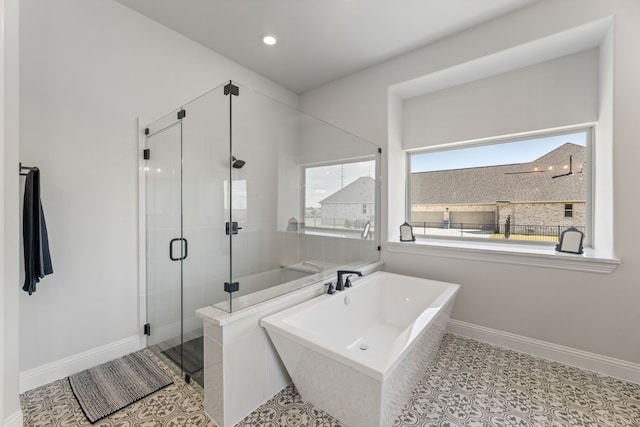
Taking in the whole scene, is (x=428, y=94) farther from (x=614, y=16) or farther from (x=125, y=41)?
(x=125, y=41)

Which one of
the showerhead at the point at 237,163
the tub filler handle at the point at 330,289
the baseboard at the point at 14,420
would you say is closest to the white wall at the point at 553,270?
the tub filler handle at the point at 330,289

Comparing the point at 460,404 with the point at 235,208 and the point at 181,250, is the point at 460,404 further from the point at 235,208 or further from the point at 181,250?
the point at 181,250

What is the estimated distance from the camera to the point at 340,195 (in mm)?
2992

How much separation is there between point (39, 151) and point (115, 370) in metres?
1.67

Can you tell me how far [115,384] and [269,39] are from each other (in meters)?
3.11

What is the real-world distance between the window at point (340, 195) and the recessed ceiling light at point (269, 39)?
49.7 inches

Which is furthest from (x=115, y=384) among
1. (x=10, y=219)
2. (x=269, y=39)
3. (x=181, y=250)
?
(x=269, y=39)

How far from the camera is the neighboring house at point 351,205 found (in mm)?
2938

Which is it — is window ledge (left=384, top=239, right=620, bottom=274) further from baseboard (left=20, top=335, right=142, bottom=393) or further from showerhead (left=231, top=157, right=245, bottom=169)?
baseboard (left=20, top=335, right=142, bottom=393)

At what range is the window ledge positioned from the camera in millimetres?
2189

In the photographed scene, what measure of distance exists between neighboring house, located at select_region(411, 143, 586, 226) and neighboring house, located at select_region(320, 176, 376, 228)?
657mm

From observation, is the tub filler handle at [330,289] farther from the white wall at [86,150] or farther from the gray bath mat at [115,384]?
the white wall at [86,150]

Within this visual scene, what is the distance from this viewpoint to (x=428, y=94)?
322 cm

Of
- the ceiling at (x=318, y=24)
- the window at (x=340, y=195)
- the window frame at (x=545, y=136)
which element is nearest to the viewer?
the ceiling at (x=318, y=24)
